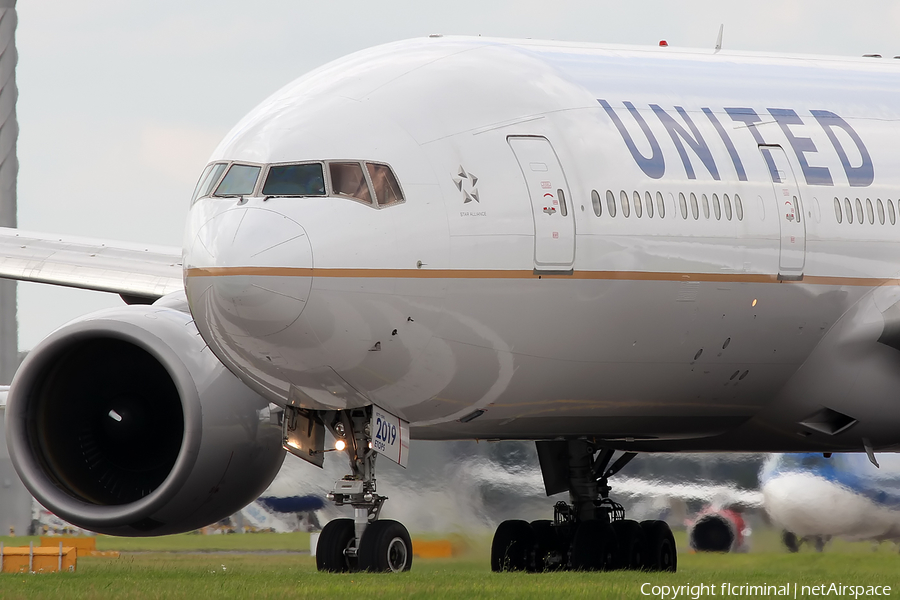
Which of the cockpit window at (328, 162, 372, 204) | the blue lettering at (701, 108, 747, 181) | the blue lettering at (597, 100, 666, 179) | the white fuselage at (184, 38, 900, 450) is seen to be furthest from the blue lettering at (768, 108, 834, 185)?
the cockpit window at (328, 162, 372, 204)

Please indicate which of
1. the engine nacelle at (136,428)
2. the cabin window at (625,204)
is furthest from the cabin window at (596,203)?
the engine nacelle at (136,428)

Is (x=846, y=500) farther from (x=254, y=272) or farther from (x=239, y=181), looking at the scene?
(x=254, y=272)

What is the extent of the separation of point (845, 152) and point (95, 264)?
25.1 feet

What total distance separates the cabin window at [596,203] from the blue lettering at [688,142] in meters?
1.07

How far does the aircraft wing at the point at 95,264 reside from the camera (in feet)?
58.2

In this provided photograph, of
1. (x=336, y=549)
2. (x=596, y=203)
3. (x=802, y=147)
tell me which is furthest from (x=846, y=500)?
(x=336, y=549)

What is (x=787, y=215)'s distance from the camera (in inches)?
585

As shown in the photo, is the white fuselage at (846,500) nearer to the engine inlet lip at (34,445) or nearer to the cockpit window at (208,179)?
the engine inlet lip at (34,445)

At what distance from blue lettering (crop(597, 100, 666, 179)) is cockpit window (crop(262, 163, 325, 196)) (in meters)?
2.87

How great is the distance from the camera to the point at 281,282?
12141mm

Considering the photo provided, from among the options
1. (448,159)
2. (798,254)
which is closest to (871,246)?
(798,254)

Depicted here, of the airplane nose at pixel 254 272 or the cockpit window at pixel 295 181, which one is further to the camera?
the cockpit window at pixel 295 181

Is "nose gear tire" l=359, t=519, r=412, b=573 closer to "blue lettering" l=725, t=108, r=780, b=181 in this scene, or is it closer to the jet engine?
"blue lettering" l=725, t=108, r=780, b=181

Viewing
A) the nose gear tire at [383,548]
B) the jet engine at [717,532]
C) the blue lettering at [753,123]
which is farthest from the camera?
the jet engine at [717,532]
